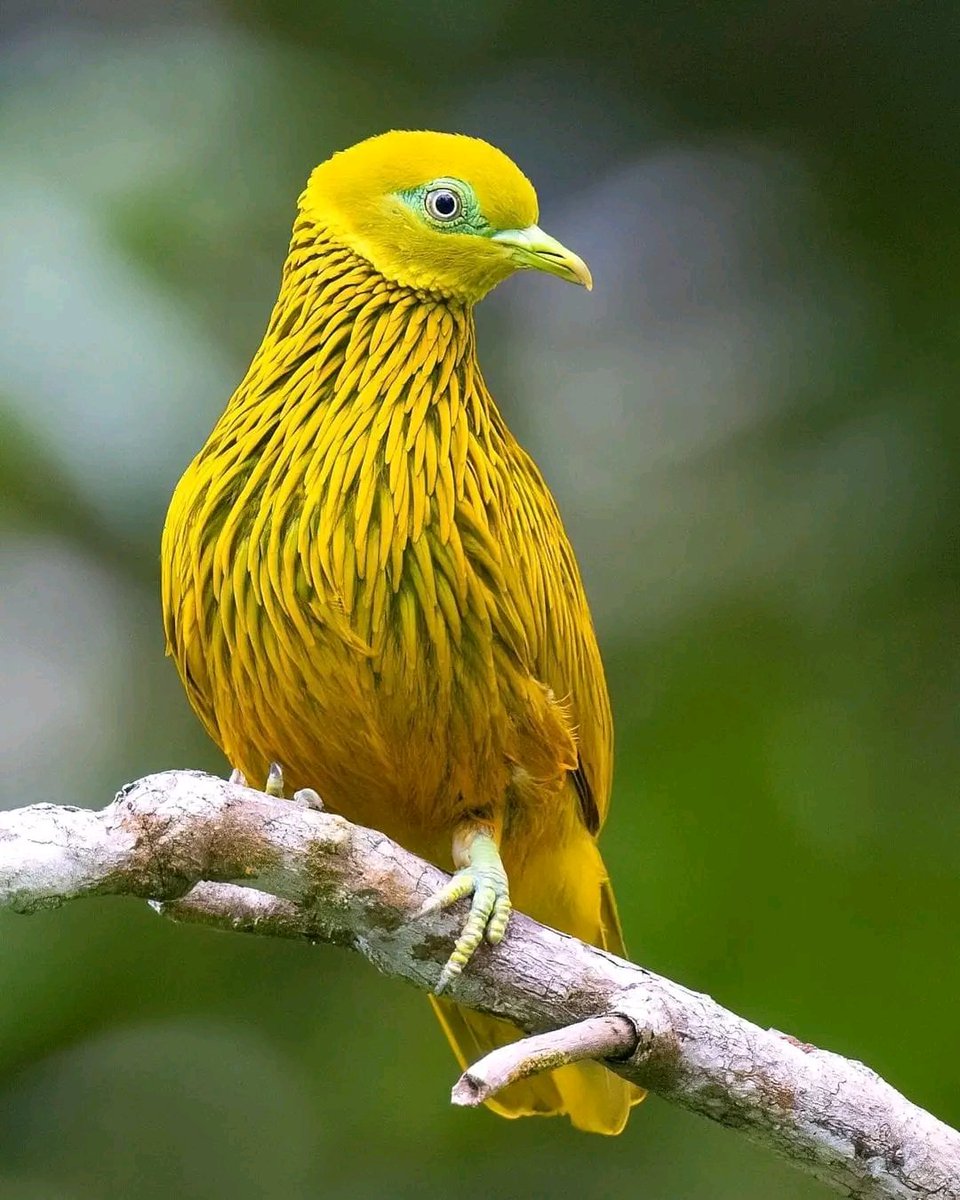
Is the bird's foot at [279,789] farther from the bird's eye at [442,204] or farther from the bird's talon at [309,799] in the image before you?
the bird's eye at [442,204]

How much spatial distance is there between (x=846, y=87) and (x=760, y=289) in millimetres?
678

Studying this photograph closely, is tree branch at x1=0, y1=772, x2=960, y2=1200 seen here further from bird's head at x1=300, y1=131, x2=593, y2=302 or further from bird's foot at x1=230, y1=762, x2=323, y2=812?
bird's head at x1=300, y1=131, x2=593, y2=302

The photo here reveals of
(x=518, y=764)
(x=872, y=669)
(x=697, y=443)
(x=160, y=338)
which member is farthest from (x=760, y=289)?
(x=518, y=764)

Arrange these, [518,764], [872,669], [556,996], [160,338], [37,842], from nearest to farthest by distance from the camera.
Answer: [37,842] → [556,996] → [518,764] → [160,338] → [872,669]

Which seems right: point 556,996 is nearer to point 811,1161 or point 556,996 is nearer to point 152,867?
point 811,1161

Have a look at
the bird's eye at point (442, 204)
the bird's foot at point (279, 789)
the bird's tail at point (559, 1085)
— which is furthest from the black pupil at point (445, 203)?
the bird's tail at point (559, 1085)

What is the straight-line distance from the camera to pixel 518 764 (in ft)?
8.79

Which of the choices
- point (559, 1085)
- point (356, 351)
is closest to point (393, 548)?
point (356, 351)

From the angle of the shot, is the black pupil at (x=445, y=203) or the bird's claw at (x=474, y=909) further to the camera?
the black pupil at (x=445, y=203)

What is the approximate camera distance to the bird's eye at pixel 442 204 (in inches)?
102

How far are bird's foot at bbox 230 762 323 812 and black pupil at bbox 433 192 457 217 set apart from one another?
0.95 meters

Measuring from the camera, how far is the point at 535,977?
2482 mm

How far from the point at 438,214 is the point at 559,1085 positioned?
5.53 feet

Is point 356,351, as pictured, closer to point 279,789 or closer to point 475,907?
point 279,789
